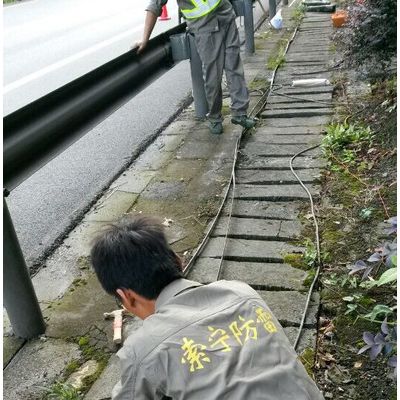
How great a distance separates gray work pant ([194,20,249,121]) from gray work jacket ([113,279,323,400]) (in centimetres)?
347

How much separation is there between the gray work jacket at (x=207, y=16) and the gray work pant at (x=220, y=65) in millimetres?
42

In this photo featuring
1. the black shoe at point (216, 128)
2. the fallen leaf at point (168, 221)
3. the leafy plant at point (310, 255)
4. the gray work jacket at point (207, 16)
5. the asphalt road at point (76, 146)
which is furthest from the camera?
the black shoe at point (216, 128)

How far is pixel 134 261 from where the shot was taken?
1683 mm

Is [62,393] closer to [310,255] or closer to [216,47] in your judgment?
[310,255]

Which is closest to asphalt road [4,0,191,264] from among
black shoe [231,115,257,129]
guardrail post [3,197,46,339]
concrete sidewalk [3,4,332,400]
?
concrete sidewalk [3,4,332,400]

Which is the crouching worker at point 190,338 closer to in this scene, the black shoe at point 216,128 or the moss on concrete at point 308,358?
the moss on concrete at point 308,358

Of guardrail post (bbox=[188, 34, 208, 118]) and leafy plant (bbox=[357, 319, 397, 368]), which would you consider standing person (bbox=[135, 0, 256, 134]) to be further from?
leafy plant (bbox=[357, 319, 397, 368])

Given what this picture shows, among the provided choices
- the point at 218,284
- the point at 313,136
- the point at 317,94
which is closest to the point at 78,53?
the point at 317,94

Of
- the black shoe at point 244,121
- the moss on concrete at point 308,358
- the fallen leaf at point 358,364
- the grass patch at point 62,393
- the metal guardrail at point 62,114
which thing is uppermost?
the metal guardrail at point 62,114

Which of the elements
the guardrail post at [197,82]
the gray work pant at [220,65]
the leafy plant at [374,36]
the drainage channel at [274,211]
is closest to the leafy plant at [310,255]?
the drainage channel at [274,211]

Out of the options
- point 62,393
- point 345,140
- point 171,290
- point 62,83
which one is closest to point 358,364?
point 171,290

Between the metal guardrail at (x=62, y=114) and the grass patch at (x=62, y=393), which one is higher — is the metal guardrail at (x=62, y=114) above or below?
above

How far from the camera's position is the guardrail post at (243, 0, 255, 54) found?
Answer: 7172 millimetres

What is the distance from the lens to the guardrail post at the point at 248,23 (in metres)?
7.17
